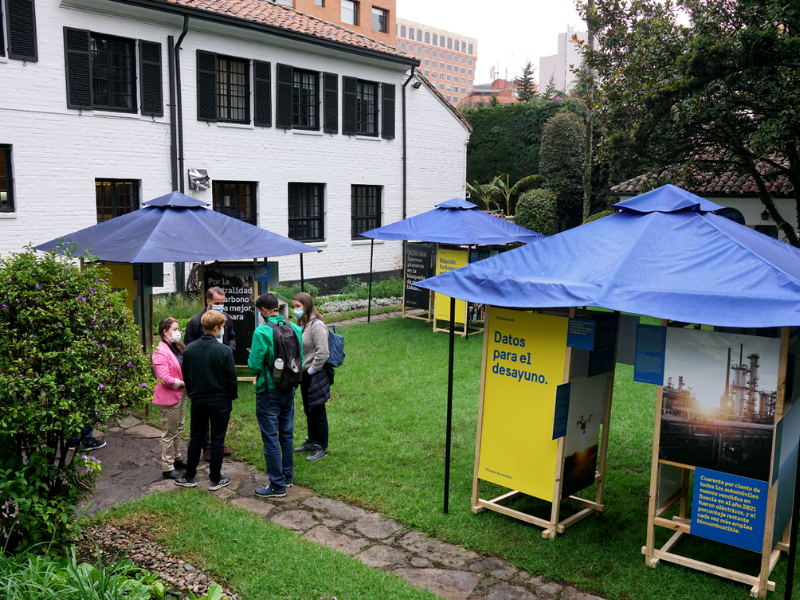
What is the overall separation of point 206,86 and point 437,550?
15.1 m

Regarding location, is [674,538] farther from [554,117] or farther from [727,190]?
[554,117]

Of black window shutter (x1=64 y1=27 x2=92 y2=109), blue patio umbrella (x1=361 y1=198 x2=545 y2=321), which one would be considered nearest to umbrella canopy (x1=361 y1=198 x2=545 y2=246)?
blue patio umbrella (x1=361 y1=198 x2=545 y2=321)

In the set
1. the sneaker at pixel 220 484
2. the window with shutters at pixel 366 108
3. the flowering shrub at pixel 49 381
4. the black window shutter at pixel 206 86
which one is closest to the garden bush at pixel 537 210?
the window with shutters at pixel 366 108

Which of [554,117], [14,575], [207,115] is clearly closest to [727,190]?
[554,117]

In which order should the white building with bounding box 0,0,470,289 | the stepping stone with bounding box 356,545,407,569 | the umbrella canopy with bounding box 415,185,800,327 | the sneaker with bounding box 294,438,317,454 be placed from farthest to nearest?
the white building with bounding box 0,0,470,289
the sneaker with bounding box 294,438,317,454
the stepping stone with bounding box 356,545,407,569
the umbrella canopy with bounding box 415,185,800,327

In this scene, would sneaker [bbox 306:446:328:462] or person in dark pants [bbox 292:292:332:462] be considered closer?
person in dark pants [bbox 292:292:332:462]

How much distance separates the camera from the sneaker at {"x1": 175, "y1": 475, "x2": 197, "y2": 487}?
6.80m

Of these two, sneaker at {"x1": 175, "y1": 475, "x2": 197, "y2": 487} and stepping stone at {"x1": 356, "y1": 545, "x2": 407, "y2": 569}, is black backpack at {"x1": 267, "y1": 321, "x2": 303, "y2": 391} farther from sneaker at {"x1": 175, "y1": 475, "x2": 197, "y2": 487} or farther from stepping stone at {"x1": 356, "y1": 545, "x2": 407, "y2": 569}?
stepping stone at {"x1": 356, "y1": 545, "x2": 407, "y2": 569}

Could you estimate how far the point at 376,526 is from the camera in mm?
5969

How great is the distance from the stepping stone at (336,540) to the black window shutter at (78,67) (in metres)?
12.9

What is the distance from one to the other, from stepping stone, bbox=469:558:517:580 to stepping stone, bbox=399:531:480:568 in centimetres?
10

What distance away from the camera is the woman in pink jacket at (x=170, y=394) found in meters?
6.83

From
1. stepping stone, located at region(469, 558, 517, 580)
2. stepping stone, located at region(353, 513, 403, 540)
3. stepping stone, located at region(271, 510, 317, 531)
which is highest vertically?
stepping stone, located at region(469, 558, 517, 580)

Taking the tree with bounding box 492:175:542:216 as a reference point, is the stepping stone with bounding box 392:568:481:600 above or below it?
below
